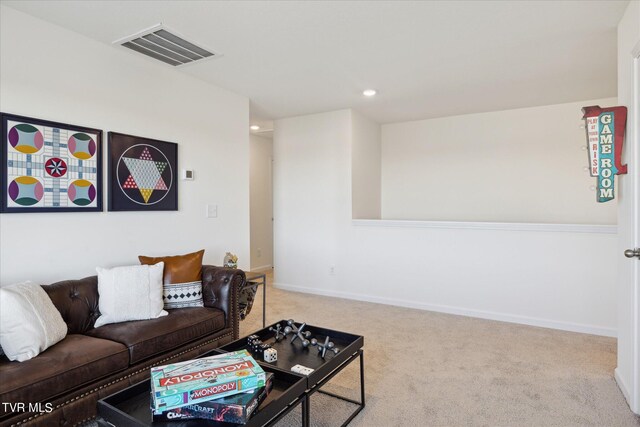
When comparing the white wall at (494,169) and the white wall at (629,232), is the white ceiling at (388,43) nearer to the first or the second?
the white wall at (629,232)

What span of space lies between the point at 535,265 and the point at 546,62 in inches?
76.6

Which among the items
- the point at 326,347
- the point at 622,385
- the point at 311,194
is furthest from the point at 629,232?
the point at 311,194

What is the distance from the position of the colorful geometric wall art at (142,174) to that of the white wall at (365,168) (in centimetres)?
231

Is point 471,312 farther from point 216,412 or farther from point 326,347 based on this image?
point 216,412

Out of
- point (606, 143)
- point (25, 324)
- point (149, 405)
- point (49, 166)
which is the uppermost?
point (606, 143)

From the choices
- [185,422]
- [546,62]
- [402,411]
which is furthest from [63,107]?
[546,62]

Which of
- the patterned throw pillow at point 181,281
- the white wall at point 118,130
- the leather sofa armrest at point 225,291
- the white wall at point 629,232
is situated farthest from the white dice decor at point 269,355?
the white wall at point 629,232

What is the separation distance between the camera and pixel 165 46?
2896mm

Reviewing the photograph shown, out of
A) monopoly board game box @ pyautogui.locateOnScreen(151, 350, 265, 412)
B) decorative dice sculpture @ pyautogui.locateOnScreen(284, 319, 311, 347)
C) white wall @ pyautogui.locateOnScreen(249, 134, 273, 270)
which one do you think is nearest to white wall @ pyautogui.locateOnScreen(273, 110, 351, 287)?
white wall @ pyautogui.locateOnScreen(249, 134, 273, 270)

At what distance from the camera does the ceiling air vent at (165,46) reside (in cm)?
269

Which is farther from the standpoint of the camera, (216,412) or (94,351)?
(94,351)

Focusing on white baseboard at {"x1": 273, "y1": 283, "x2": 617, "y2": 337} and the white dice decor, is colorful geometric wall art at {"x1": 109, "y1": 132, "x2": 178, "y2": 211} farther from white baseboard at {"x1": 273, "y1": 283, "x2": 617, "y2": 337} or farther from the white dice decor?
white baseboard at {"x1": 273, "y1": 283, "x2": 617, "y2": 337}

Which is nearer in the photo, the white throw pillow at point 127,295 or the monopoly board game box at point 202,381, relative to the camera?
the monopoly board game box at point 202,381

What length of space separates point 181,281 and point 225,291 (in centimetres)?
33
